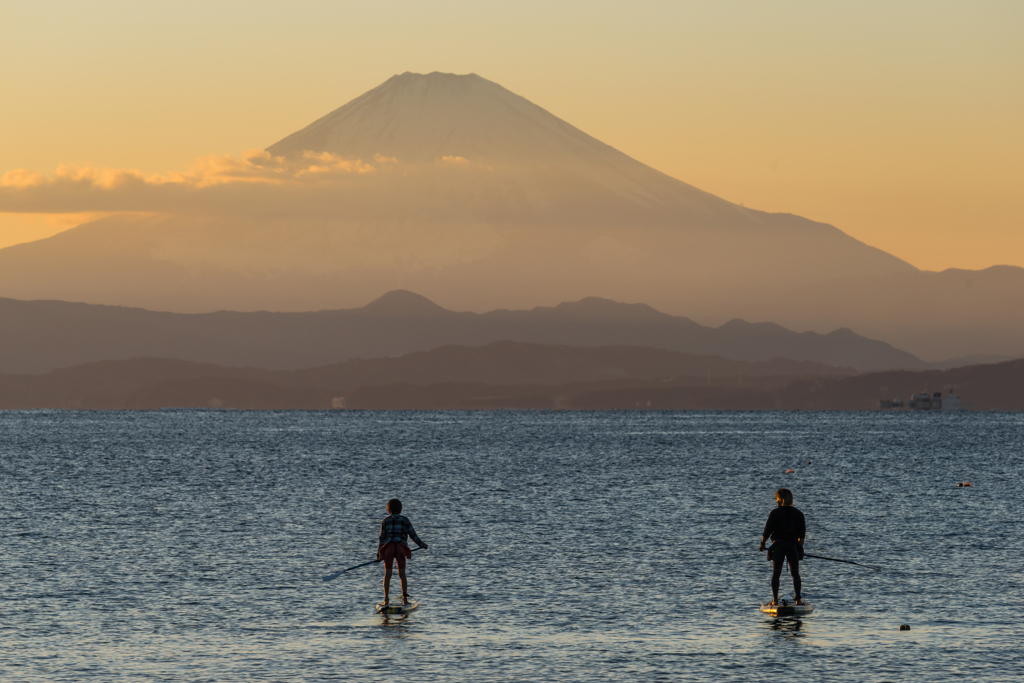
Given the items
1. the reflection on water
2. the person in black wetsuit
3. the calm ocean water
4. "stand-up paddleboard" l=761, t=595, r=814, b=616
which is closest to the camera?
the calm ocean water

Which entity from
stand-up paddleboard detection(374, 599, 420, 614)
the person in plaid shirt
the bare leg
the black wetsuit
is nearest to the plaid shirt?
the person in plaid shirt

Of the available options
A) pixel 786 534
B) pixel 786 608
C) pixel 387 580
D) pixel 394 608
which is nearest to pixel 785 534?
pixel 786 534

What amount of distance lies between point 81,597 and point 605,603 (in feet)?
45.3

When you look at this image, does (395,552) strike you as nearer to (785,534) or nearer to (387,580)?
(387,580)

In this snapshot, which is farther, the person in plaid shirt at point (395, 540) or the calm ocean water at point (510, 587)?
the person in plaid shirt at point (395, 540)

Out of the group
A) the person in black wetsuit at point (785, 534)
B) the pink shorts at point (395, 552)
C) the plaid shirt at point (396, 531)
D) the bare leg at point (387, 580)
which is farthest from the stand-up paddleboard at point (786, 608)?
the bare leg at point (387, 580)

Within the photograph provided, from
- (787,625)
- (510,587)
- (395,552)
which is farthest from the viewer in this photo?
(510,587)

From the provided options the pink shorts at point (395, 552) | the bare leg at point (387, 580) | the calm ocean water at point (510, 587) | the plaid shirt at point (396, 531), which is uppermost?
the plaid shirt at point (396, 531)

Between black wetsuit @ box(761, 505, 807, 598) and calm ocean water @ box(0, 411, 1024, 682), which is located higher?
black wetsuit @ box(761, 505, 807, 598)

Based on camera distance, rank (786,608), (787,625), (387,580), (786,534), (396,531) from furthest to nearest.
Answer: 1. (387,580)
2. (396,531)
3. (786,608)
4. (786,534)
5. (787,625)

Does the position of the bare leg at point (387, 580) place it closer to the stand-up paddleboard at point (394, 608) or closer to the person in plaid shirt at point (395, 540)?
A: the person in plaid shirt at point (395, 540)

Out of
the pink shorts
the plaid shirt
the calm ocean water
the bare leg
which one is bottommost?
the calm ocean water

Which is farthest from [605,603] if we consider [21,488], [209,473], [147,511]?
[209,473]

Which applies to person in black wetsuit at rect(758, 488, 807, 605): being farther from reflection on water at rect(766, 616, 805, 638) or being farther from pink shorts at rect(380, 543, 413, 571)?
pink shorts at rect(380, 543, 413, 571)
